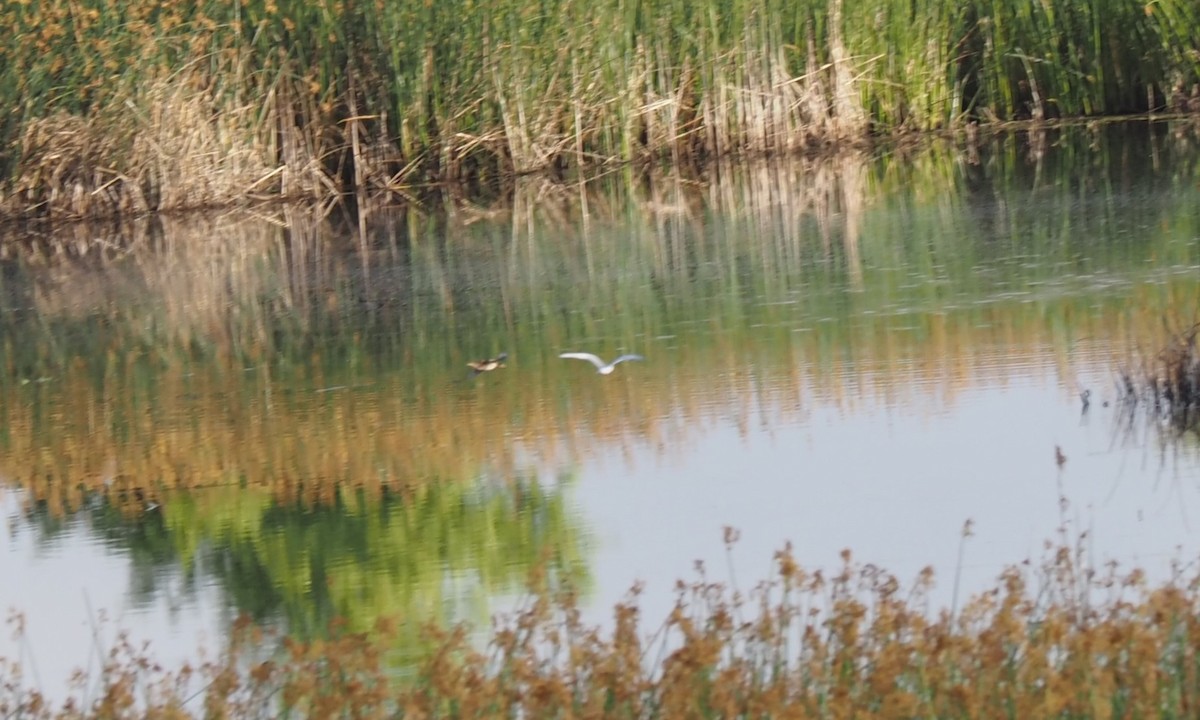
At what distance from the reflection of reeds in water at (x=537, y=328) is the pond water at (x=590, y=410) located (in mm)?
26

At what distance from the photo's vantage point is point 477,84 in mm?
14359

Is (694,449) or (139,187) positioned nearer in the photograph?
(694,449)

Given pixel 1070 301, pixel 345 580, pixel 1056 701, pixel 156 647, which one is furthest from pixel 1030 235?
pixel 1056 701

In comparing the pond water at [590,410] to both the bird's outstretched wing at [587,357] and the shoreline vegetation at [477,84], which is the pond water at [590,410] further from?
the shoreline vegetation at [477,84]

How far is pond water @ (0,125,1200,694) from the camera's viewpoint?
5.17 m

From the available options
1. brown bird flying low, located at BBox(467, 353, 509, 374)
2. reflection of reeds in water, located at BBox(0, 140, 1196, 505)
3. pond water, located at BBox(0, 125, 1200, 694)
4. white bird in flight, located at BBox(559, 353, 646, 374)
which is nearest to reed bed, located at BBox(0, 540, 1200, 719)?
pond water, located at BBox(0, 125, 1200, 694)

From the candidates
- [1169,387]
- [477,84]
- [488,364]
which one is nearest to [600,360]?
[488,364]

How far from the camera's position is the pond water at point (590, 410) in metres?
5.17

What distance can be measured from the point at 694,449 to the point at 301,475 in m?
1.26

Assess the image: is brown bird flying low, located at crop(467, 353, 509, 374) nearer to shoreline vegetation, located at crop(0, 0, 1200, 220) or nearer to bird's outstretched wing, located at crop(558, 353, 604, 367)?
bird's outstretched wing, located at crop(558, 353, 604, 367)

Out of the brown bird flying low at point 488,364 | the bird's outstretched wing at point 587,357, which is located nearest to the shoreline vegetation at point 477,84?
the brown bird flying low at point 488,364

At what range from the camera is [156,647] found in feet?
15.9

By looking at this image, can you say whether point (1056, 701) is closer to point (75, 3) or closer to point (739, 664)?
point (739, 664)

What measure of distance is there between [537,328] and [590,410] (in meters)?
1.72
